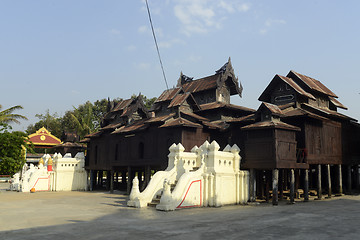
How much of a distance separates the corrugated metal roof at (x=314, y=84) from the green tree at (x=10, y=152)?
21385 millimetres

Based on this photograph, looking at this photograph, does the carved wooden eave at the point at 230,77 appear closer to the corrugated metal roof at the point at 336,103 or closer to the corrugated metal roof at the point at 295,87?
the corrugated metal roof at the point at 295,87

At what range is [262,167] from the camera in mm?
21125

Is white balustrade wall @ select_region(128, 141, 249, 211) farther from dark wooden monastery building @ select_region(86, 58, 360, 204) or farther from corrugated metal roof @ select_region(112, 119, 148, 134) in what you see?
corrugated metal roof @ select_region(112, 119, 148, 134)

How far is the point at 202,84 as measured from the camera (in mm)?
35781

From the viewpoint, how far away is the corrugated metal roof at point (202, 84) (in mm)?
34469

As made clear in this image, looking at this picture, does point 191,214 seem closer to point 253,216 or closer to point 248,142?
point 253,216

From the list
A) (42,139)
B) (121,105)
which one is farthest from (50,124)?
(121,105)

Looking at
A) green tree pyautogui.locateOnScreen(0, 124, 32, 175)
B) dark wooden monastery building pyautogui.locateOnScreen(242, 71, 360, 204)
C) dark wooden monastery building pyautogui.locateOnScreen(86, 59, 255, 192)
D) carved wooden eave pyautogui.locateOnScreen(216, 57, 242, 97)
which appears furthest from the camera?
carved wooden eave pyautogui.locateOnScreen(216, 57, 242, 97)

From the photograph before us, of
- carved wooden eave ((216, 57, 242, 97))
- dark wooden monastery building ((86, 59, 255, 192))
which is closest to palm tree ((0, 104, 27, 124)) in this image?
dark wooden monastery building ((86, 59, 255, 192))

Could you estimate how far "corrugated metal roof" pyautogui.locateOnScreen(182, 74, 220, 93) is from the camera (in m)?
34.5

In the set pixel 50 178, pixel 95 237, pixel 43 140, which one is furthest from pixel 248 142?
pixel 43 140

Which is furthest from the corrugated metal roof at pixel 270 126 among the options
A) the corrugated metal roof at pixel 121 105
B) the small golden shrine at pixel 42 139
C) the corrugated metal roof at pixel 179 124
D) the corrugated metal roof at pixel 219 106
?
the small golden shrine at pixel 42 139

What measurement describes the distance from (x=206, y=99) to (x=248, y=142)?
1319 cm

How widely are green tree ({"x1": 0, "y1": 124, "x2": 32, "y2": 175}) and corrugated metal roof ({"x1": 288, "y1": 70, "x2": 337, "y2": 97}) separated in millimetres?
21385
